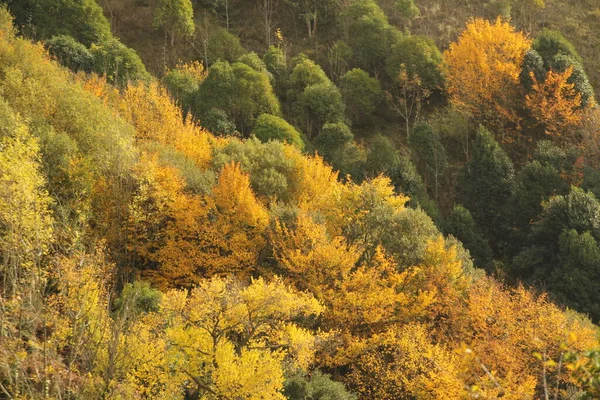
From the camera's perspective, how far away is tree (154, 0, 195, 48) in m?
68.5

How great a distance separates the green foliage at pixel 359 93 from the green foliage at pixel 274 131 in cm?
1103

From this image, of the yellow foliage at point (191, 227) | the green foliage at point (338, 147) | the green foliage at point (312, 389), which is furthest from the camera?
the green foliage at point (338, 147)

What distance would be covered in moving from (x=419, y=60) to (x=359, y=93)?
7.30 metres

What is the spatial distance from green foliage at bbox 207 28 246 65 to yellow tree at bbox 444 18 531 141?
2360 cm

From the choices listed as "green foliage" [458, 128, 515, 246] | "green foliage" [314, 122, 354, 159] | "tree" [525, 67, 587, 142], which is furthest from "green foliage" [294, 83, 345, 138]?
"tree" [525, 67, 587, 142]

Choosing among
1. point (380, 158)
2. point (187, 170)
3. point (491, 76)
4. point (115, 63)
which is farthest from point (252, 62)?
point (187, 170)

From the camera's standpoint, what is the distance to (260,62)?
6562 cm

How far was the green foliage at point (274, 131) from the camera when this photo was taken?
185 feet

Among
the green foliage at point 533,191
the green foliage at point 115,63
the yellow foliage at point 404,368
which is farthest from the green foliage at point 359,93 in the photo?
the yellow foliage at point 404,368

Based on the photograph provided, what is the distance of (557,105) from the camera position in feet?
190

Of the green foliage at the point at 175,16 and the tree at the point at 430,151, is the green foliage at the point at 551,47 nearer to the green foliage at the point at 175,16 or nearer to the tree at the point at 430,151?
the tree at the point at 430,151

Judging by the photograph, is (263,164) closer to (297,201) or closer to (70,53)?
(297,201)

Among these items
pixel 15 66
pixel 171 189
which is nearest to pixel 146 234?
pixel 171 189

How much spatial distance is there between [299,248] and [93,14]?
40250 millimetres
